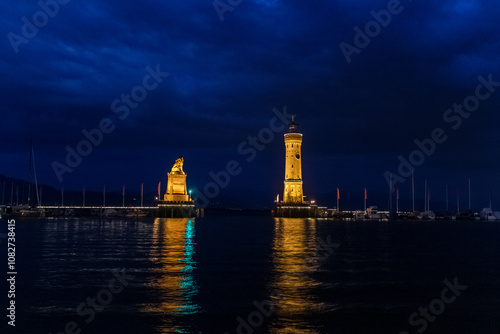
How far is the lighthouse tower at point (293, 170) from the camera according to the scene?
534 feet

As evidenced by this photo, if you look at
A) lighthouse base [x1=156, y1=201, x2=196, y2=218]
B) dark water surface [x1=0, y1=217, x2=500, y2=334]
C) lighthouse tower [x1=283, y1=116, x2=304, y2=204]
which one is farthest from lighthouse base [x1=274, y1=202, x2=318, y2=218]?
dark water surface [x1=0, y1=217, x2=500, y2=334]

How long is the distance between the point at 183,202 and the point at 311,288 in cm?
13749

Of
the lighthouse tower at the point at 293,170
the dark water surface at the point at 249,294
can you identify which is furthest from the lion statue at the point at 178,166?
the dark water surface at the point at 249,294

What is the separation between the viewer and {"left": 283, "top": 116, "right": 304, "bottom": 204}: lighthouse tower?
6403 inches

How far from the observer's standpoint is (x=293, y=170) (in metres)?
162

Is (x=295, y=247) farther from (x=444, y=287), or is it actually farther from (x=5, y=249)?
(x=5, y=249)

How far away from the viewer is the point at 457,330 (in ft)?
58.9

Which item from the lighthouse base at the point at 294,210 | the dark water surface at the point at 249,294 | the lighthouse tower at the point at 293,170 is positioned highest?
the lighthouse tower at the point at 293,170

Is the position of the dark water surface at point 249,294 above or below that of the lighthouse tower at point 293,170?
below

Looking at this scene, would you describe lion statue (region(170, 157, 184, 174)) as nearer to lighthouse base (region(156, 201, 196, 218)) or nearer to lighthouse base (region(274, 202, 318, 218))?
lighthouse base (region(156, 201, 196, 218))

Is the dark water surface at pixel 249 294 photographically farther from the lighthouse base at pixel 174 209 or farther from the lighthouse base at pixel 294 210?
the lighthouse base at pixel 294 210

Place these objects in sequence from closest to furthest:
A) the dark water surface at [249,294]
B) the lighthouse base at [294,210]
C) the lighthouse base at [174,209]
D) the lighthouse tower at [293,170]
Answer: the dark water surface at [249,294]
the lighthouse base at [174,209]
the lighthouse tower at [293,170]
the lighthouse base at [294,210]

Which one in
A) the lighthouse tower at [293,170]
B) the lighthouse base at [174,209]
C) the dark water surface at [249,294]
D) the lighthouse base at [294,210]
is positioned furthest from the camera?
the lighthouse base at [294,210]

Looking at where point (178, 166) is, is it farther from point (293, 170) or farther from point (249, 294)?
point (249, 294)
